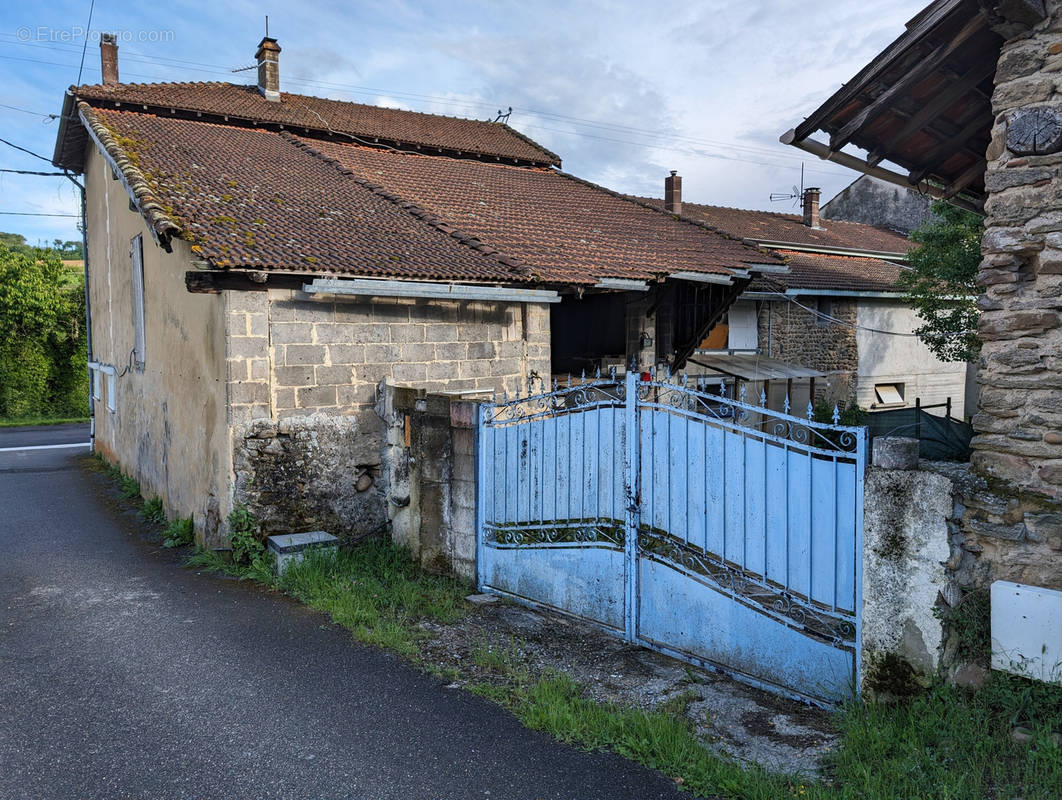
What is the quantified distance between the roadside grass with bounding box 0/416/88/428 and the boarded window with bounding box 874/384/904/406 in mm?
22403

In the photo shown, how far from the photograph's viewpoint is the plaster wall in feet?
24.3

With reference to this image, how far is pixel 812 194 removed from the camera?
75.6 feet

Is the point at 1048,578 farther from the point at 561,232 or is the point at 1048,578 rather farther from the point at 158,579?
the point at 561,232

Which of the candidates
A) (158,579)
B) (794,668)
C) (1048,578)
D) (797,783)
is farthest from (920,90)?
(158,579)

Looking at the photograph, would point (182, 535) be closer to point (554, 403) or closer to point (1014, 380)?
point (554, 403)

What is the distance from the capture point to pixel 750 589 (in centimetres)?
477

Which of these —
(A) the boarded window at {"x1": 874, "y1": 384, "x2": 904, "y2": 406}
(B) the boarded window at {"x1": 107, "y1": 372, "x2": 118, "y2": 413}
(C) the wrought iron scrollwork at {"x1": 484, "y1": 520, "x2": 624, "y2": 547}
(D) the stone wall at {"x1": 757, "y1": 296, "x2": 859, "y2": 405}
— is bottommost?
(C) the wrought iron scrollwork at {"x1": 484, "y1": 520, "x2": 624, "y2": 547}

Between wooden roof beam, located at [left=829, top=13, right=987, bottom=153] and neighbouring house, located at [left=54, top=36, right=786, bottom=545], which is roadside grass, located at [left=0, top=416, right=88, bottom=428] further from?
wooden roof beam, located at [left=829, top=13, right=987, bottom=153]

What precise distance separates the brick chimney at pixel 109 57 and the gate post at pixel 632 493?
12.6 metres

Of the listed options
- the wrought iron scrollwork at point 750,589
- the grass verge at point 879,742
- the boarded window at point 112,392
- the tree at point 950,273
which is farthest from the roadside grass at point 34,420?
the tree at point 950,273

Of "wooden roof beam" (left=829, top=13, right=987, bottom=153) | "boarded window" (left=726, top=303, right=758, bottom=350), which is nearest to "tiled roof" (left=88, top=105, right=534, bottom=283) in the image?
"wooden roof beam" (left=829, top=13, right=987, bottom=153)

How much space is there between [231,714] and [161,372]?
20.7ft

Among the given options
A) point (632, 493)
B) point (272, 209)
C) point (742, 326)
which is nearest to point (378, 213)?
point (272, 209)

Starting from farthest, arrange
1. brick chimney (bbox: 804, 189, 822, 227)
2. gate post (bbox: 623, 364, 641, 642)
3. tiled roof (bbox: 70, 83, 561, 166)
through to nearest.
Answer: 1. brick chimney (bbox: 804, 189, 822, 227)
2. tiled roof (bbox: 70, 83, 561, 166)
3. gate post (bbox: 623, 364, 641, 642)
